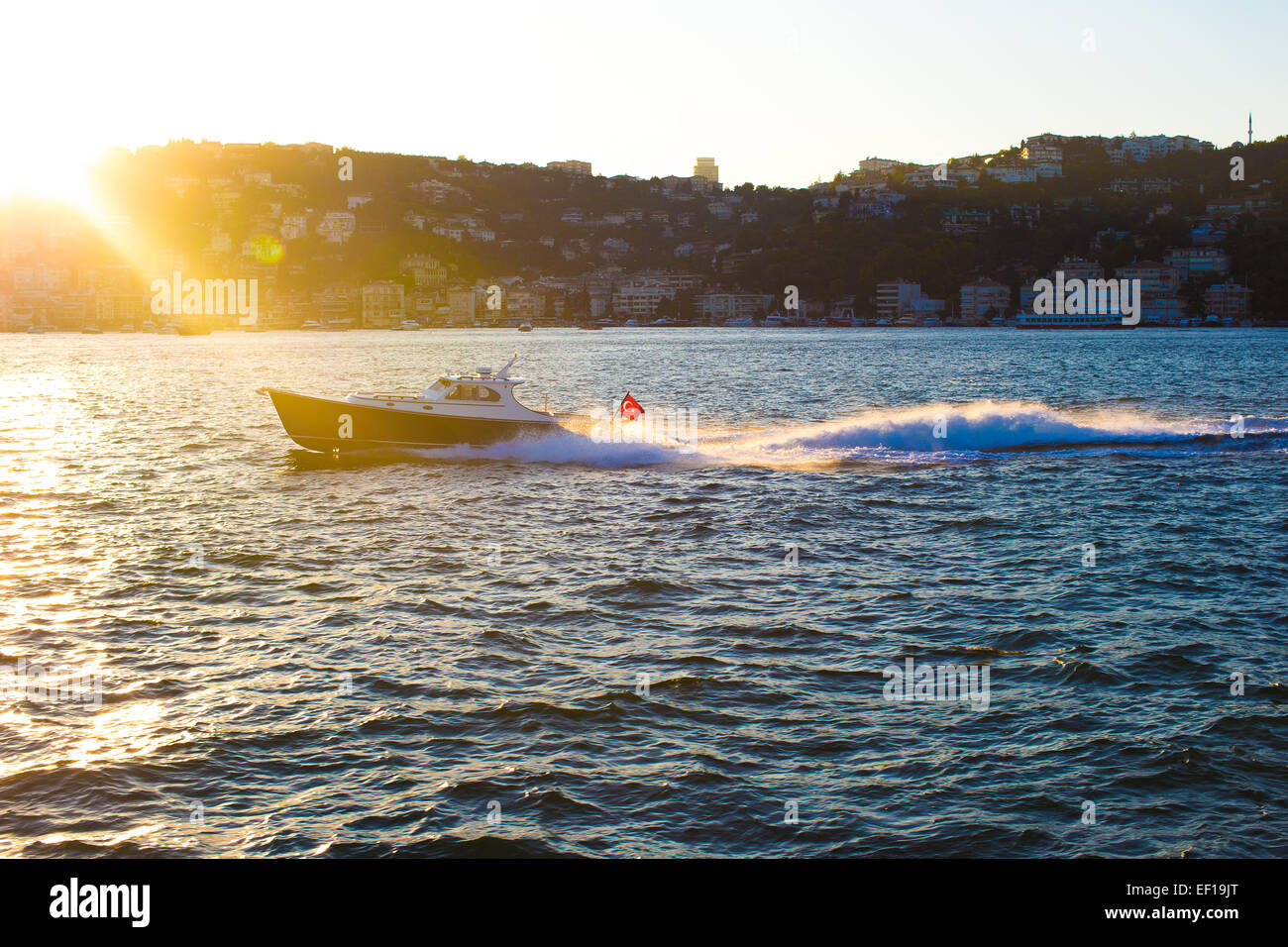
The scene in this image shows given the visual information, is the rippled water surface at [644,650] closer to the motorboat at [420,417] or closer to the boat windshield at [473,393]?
the motorboat at [420,417]

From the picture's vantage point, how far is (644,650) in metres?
13.1

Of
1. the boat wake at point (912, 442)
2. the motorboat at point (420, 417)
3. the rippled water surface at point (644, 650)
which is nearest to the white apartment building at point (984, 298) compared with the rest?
the boat wake at point (912, 442)

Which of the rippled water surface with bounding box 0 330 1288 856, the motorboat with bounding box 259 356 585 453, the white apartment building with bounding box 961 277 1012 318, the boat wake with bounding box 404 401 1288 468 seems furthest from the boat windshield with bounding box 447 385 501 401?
the white apartment building with bounding box 961 277 1012 318

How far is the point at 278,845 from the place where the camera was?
829cm

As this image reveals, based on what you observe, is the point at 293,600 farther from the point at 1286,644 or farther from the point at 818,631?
the point at 1286,644

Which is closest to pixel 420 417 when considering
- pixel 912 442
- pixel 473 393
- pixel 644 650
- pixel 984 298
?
pixel 473 393

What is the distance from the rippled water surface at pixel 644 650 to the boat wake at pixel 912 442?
286 mm

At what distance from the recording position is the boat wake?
96.7 ft

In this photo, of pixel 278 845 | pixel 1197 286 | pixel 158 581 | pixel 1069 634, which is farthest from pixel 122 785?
pixel 1197 286

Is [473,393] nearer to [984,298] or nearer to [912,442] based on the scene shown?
[912,442]

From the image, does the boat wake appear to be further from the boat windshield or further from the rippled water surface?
the boat windshield

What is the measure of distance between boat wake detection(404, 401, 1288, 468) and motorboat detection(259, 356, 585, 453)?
0.42 meters

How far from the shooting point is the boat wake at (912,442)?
96.7 ft
